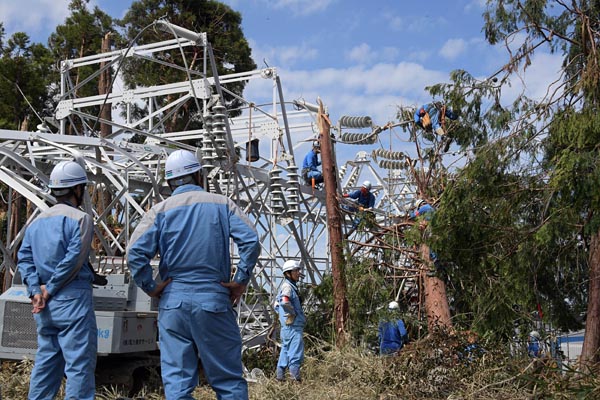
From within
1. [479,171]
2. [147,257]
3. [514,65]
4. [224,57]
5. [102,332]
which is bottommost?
[102,332]

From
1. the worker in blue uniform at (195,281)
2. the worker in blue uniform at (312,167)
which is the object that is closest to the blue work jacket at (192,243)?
the worker in blue uniform at (195,281)

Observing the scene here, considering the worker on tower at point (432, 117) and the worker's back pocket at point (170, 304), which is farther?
the worker on tower at point (432, 117)

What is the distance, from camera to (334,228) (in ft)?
42.4

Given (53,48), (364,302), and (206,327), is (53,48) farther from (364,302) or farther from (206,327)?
(206,327)

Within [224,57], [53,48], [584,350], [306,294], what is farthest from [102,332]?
[53,48]

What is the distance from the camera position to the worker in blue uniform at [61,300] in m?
6.10

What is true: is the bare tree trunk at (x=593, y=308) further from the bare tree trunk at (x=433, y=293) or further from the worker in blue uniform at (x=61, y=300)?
the worker in blue uniform at (x=61, y=300)

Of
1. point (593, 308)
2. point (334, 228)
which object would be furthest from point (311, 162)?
point (593, 308)

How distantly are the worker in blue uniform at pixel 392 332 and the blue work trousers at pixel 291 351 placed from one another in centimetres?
118

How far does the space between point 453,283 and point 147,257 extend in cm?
782

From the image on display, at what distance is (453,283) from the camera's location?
41.2 feet

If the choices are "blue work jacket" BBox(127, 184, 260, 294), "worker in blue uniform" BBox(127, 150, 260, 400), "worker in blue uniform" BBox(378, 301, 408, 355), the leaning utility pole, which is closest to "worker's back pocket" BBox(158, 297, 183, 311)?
"worker in blue uniform" BBox(127, 150, 260, 400)

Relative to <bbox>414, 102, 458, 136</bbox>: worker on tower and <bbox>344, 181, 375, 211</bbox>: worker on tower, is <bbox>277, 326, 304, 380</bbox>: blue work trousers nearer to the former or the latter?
<bbox>414, 102, 458, 136</bbox>: worker on tower

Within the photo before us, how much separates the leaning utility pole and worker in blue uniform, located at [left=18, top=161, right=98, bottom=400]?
6603 mm
